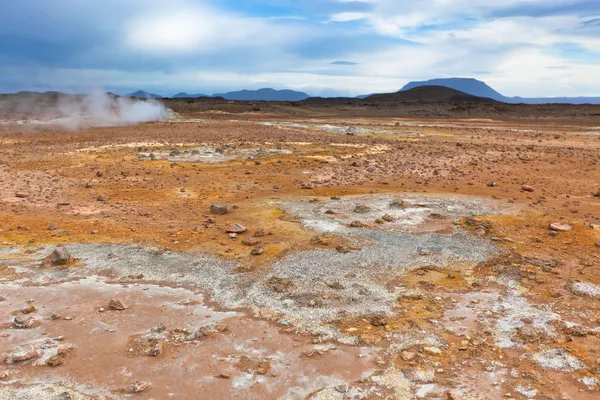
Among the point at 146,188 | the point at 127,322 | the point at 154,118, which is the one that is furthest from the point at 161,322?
the point at 154,118

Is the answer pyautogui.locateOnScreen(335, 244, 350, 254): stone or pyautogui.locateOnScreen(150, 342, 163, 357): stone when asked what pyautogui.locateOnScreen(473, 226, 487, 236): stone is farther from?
pyautogui.locateOnScreen(150, 342, 163, 357): stone

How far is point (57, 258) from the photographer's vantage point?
9.62 meters

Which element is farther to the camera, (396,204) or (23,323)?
(396,204)

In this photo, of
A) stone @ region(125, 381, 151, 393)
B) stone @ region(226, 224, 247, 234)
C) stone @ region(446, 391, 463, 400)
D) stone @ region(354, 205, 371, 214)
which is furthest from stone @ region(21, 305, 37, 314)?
stone @ region(354, 205, 371, 214)

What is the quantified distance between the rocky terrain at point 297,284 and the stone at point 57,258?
0.05 m

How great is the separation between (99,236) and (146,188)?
5.15 metres

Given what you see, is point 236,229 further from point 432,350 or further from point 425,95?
point 425,95

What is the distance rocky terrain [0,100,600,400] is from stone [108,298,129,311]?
38mm

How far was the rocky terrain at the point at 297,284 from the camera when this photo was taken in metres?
6.18

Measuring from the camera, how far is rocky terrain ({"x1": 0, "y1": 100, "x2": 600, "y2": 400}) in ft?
20.3

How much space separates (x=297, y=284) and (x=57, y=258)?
5254 millimetres

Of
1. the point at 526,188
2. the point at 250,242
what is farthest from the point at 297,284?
the point at 526,188

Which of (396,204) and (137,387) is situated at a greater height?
(396,204)

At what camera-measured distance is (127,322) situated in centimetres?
755
